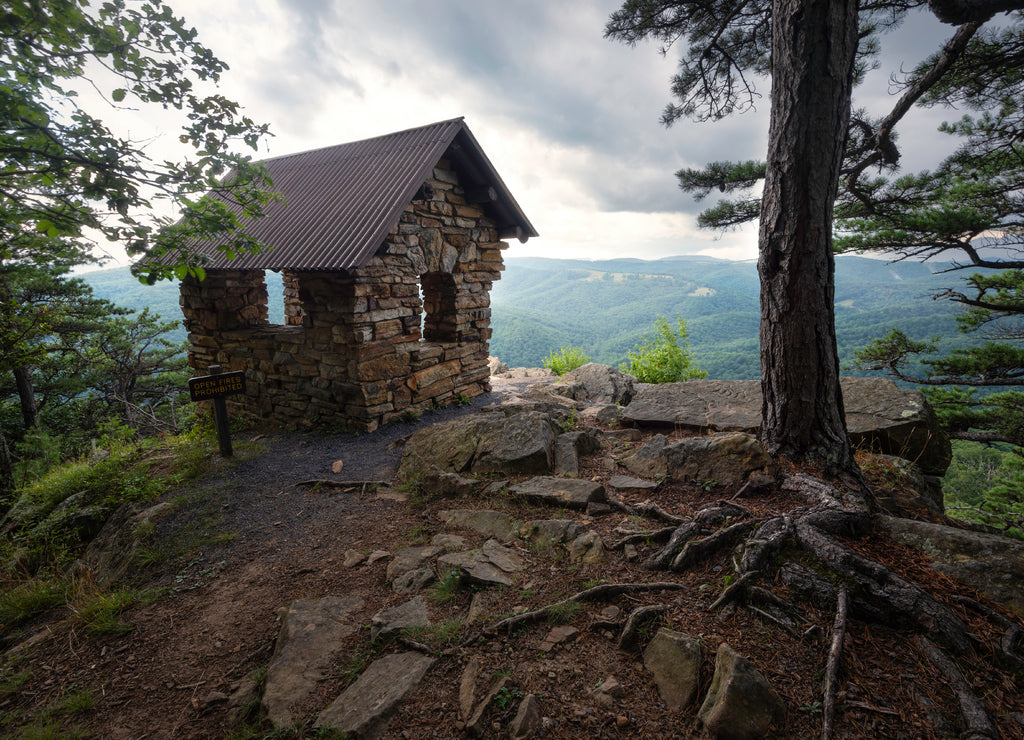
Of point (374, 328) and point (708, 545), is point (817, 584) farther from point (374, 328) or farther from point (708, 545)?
point (374, 328)

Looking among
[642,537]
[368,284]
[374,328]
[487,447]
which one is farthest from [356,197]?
[642,537]

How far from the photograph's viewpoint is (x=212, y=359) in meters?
8.57

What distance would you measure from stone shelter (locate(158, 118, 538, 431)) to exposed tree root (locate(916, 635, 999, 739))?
234 inches

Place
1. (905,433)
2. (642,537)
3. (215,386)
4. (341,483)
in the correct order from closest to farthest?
(642,537) → (905,433) → (341,483) → (215,386)

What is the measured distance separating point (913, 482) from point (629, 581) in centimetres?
291

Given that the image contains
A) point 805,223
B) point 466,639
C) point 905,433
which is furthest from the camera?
point 905,433

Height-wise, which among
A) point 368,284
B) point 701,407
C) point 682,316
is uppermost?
point 682,316

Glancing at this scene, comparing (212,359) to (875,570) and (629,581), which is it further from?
(875,570)

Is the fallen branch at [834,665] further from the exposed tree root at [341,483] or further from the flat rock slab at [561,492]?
the exposed tree root at [341,483]

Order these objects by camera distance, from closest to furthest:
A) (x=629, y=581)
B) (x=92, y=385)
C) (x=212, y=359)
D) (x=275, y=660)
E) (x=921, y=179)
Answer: (x=275, y=660) < (x=629, y=581) < (x=921, y=179) < (x=212, y=359) < (x=92, y=385)

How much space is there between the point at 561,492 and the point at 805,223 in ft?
9.22

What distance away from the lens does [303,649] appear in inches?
100

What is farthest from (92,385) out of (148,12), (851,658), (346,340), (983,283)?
(983,283)

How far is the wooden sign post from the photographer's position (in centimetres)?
558
